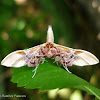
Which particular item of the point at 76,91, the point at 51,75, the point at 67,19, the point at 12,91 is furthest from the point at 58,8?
the point at 51,75

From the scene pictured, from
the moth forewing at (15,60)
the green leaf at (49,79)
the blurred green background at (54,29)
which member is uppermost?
the blurred green background at (54,29)

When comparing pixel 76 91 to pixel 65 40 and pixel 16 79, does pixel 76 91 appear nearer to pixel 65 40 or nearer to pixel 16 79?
pixel 65 40

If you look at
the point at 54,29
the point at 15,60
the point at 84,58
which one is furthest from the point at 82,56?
the point at 54,29

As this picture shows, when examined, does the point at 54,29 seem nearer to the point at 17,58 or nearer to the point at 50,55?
the point at 50,55

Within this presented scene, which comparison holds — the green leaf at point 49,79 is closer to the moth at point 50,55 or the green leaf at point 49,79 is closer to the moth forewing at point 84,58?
the moth at point 50,55

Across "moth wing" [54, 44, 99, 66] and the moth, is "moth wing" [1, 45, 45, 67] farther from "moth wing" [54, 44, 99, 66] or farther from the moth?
"moth wing" [54, 44, 99, 66]

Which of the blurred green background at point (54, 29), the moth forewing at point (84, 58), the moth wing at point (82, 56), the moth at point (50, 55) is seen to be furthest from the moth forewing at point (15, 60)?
the blurred green background at point (54, 29)
